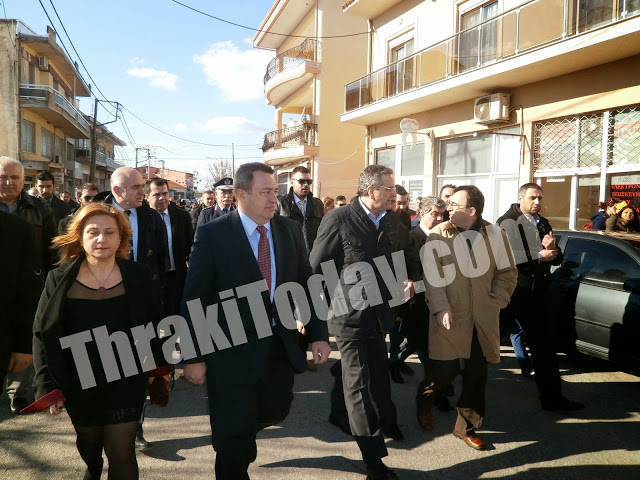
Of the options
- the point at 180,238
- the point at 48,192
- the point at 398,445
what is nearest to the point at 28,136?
the point at 48,192

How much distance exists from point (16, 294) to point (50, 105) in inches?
1092

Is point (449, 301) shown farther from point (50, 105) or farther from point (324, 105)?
point (50, 105)

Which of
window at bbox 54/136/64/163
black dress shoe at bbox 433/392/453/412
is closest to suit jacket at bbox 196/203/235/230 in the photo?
black dress shoe at bbox 433/392/453/412

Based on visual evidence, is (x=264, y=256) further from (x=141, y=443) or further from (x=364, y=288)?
(x=141, y=443)

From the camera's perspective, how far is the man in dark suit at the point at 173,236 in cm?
469

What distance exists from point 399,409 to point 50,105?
27.9m

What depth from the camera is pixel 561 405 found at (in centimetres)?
442

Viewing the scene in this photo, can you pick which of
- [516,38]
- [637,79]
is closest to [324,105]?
[516,38]

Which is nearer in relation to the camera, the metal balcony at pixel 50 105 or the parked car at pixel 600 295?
the parked car at pixel 600 295

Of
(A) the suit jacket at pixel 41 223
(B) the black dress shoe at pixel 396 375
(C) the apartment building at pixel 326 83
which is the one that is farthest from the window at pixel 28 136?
(B) the black dress shoe at pixel 396 375

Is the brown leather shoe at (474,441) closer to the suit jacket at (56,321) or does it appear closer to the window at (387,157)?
the suit jacket at (56,321)

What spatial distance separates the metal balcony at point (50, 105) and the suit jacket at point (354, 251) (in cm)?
2729

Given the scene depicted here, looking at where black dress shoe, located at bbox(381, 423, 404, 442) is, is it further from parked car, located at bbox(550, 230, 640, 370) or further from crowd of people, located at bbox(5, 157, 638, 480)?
parked car, located at bbox(550, 230, 640, 370)

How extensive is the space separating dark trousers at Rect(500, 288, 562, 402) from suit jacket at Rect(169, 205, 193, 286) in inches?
126
